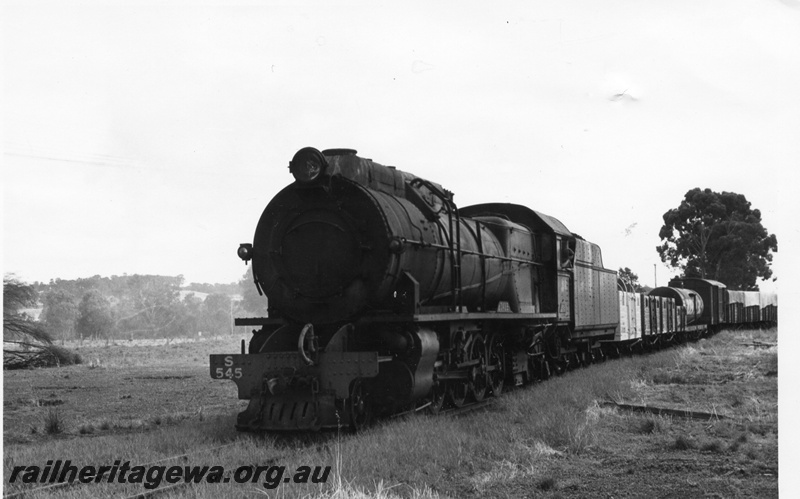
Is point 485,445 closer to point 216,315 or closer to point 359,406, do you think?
point 359,406

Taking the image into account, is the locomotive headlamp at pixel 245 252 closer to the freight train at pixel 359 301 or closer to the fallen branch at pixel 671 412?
the freight train at pixel 359 301

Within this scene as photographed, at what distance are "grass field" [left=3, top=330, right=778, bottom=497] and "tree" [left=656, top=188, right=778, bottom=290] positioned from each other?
1186 centimetres

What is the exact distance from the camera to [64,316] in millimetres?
37125

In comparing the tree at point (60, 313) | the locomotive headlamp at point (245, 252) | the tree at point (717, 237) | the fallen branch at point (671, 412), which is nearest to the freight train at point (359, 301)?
the locomotive headlamp at point (245, 252)

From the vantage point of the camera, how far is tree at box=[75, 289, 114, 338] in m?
40.4

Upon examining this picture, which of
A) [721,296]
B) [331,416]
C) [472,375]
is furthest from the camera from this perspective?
[721,296]

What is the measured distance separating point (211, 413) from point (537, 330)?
7.56 metres

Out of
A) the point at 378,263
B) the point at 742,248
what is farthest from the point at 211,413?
the point at 742,248

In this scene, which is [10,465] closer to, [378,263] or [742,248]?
[378,263]

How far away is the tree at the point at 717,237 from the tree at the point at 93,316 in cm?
3139

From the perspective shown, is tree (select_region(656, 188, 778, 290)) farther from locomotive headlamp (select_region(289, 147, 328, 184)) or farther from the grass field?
locomotive headlamp (select_region(289, 147, 328, 184))

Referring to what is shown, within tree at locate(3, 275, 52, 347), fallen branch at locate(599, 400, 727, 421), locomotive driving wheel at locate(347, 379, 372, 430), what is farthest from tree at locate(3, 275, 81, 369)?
fallen branch at locate(599, 400, 727, 421)

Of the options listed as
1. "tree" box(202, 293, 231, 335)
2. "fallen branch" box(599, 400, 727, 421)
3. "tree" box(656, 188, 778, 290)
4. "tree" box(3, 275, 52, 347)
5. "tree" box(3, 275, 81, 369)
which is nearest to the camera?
"fallen branch" box(599, 400, 727, 421)

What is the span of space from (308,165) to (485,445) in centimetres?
453
